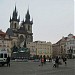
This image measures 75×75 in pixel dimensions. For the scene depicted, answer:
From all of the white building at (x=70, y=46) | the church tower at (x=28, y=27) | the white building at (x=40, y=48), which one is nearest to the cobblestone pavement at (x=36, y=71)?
the white building at (x=70, y=46)

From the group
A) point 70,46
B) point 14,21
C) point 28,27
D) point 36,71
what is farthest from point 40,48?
point 36,71

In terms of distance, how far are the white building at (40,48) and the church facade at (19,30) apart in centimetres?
361

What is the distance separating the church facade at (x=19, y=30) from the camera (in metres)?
127

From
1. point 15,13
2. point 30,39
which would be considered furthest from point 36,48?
point 15,13

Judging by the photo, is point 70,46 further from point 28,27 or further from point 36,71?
point 36,71

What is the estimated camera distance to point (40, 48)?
13862cm

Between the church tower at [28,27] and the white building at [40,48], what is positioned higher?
the church tower at [28,27]

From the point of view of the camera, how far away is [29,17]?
142125mm

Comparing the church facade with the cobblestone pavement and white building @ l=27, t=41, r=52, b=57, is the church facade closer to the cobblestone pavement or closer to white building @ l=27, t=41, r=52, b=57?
white building @ l=27, t=41, r=52, b=57

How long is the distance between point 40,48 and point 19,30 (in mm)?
17010

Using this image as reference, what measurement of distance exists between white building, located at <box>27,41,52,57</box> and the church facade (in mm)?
3611

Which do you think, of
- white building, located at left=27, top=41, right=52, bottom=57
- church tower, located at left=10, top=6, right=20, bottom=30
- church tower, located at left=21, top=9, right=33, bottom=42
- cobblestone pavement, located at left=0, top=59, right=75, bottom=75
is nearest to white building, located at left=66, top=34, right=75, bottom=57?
white building, located at left=27, top=41, right=52, bottom=57

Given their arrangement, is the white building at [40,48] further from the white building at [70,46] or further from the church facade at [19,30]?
the white building at [70,46]

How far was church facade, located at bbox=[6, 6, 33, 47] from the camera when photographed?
415 ft
